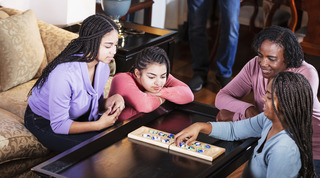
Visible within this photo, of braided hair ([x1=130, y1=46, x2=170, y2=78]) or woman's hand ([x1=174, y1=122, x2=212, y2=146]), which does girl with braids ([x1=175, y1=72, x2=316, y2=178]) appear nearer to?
woman's hand ([x1=174, y1=122, x2=212, y2=146])

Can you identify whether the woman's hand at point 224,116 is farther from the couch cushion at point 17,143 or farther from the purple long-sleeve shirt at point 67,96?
the couch cushion at point 17,143

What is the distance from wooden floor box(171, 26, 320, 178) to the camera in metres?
3.65

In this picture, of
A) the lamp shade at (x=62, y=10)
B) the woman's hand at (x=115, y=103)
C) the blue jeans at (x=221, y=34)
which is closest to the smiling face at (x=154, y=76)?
the woman's hand at (x=115, y=103)

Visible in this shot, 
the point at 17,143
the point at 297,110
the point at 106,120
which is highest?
the point at 297,110

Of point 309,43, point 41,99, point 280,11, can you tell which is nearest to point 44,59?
point 41,99

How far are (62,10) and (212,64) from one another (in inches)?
60.3

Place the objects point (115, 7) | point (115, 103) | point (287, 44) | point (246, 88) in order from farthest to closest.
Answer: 1. point (115, 7)
2. point (246, 88)
3. point (115, 103)
4. point (287, 44)

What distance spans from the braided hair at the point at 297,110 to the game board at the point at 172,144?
0.28m

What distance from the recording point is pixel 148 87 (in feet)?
7.22

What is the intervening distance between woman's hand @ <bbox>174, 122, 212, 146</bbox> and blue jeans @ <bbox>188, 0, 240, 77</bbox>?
1734 mm

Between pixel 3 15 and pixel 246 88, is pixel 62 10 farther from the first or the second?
pixel 246 88

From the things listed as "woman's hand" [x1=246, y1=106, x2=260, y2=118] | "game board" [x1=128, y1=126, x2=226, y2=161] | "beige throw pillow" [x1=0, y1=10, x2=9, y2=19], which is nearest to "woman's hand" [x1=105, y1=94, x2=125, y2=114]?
"game board" [x1=128, y1=126, x2=226, y2=161]

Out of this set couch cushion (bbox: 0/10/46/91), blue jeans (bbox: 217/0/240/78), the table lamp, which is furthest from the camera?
blue jeans (bbox: 217/0/240/78)

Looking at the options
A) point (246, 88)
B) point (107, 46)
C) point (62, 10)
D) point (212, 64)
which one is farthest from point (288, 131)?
point (212, 64)
